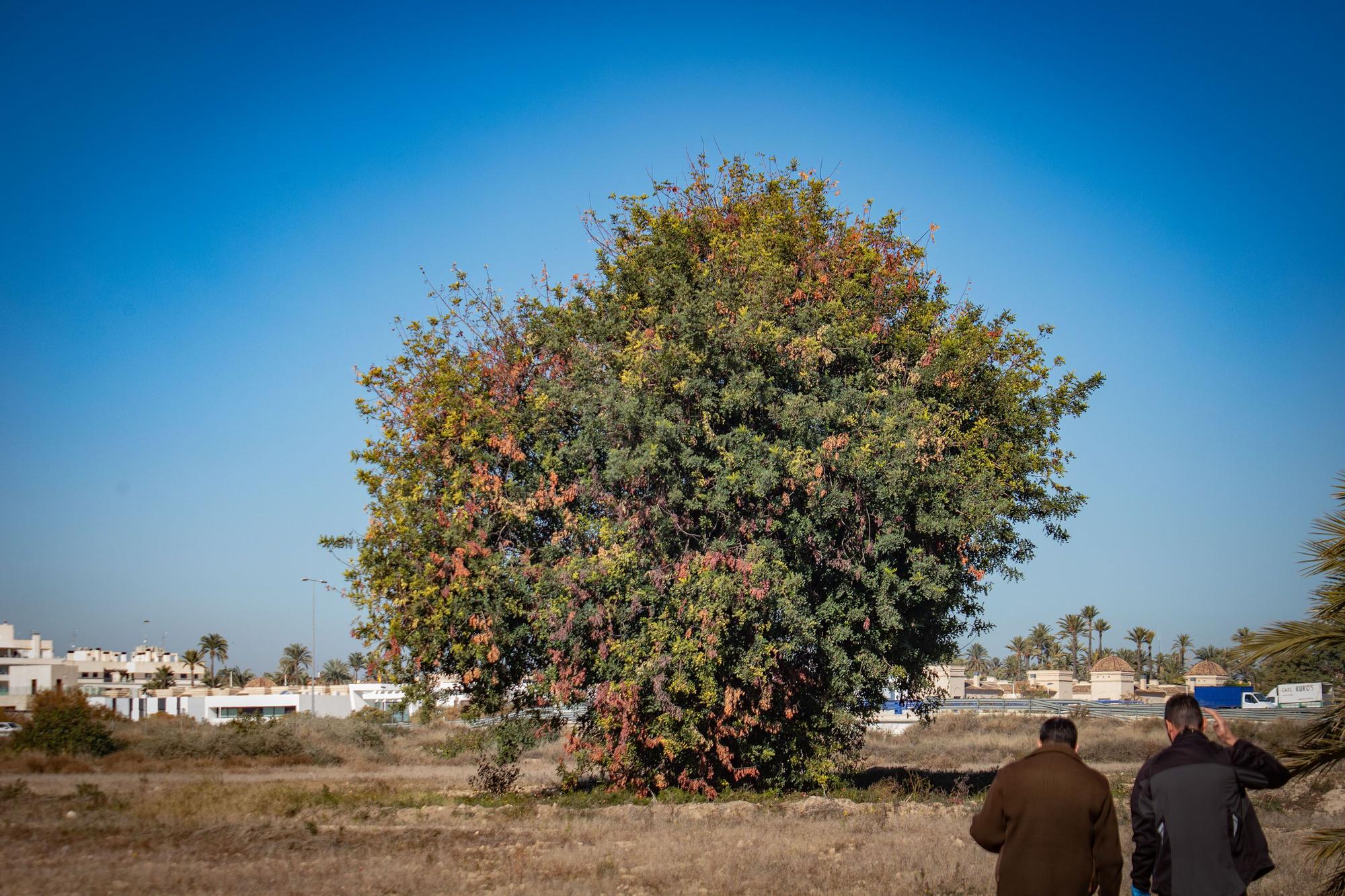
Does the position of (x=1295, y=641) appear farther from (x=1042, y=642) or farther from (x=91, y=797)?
(x=1042, y=642)

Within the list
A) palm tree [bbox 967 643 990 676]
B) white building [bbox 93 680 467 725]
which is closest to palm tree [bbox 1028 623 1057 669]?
palm tree [bbox 967 643 990 676]

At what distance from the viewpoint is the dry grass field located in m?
12.1

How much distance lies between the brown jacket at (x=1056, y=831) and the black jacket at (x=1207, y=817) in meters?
0.49

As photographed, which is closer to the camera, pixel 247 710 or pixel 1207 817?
pixel 1207 817

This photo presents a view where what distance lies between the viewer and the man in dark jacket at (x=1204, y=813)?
6.43 metres

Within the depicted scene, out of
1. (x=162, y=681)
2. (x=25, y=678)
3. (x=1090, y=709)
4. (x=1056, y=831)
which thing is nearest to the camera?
(x=1056, y=831)

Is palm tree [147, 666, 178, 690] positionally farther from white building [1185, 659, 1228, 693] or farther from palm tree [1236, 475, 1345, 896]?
palm tree [1236, 475, 1345, 896]

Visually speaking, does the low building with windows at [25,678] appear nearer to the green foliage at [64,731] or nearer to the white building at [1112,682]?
the green foliage at [64,731]

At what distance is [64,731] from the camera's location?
133ft

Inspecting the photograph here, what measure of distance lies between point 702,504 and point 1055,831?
44.9ft

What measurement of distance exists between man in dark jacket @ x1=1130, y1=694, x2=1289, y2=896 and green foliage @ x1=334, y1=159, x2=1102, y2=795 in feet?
36.7

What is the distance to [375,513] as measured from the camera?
68.4 feet

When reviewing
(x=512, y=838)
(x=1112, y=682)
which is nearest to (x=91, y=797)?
(x=512, y=838)

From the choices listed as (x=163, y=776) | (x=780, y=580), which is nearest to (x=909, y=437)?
(x=780, y=580)
